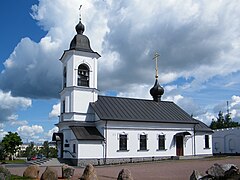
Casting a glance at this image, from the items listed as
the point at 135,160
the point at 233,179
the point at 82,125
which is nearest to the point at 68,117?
the point at 82,125

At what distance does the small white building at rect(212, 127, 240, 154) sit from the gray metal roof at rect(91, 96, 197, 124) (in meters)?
9.49

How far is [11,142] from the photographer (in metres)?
48.1

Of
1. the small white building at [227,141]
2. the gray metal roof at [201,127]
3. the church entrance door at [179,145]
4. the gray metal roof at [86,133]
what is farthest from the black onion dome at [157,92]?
the small white building at [227,141]

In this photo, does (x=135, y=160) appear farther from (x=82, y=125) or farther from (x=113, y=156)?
(x=82, y=125)

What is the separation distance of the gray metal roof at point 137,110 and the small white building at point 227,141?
949 centimetres

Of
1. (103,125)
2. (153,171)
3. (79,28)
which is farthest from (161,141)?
(79,28)

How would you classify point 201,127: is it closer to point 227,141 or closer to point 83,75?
point 227,141

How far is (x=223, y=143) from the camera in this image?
44.5 metres

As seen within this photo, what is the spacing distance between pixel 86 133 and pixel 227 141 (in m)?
22.9

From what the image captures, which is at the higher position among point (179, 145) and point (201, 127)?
point (201, 127)

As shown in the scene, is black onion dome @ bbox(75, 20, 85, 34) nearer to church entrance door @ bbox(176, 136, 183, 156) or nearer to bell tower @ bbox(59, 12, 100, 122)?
bell tower @ bbox(59, 12, 100, 122)

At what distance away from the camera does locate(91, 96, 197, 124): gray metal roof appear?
3162 cm

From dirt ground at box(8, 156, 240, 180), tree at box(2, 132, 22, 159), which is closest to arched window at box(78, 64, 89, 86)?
dirt ground at box(8, 156, 240, 180)

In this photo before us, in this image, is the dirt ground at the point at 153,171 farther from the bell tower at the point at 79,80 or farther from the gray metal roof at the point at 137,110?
the bell tower at the point at 79,80
